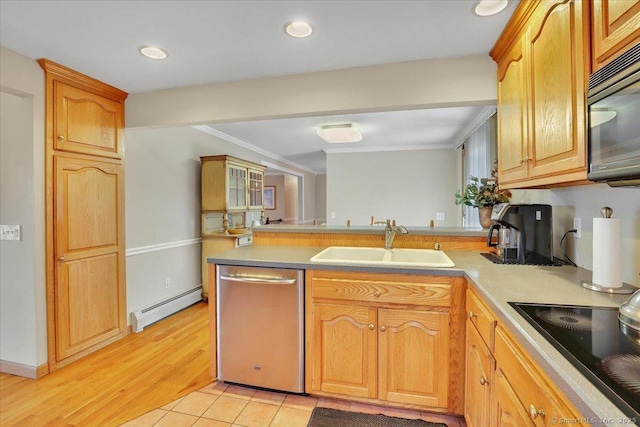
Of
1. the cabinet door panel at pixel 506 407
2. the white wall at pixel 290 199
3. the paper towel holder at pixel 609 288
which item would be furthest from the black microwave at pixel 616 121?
the white wall at pixel 290 199

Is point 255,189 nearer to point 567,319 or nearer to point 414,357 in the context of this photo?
point 414,357

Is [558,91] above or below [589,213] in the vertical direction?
above

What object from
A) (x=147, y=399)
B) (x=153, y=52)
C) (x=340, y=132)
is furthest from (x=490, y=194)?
(x=147, y=399)

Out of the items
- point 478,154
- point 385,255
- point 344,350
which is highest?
point 478,154

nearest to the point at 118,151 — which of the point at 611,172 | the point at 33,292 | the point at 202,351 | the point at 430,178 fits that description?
the point at 33,292

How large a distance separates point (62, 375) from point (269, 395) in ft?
5.04

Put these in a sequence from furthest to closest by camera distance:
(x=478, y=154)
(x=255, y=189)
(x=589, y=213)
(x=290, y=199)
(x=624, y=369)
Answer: (x=290, y=199) < (x=255, y=189) < (x=478, y=154) < (x=589, y=213) < (x=624, y=369)

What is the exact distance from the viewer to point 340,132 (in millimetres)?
3670

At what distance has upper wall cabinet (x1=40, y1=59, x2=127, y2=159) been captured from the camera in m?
2.29

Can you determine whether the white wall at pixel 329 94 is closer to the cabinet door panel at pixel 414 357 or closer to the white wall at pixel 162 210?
the white wall at pixel 162 210

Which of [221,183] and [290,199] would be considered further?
[290,199]

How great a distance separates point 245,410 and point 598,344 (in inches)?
69.0

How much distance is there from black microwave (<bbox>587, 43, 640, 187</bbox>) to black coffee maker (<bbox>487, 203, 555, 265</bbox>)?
2.49 feet

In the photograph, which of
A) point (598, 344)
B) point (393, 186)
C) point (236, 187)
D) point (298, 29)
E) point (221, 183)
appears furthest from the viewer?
point (393, 186)
